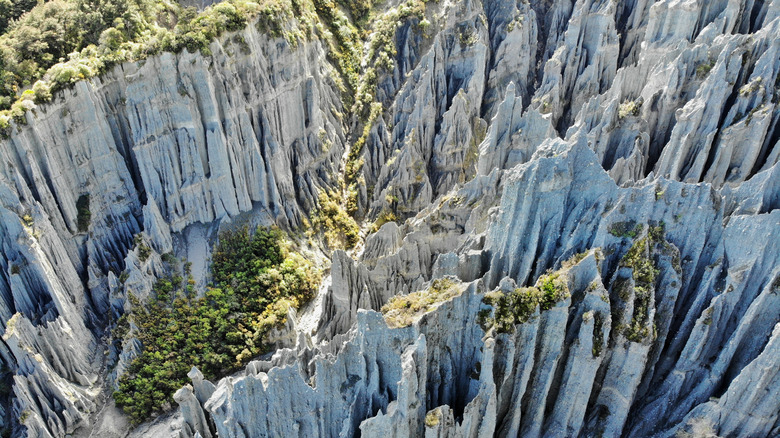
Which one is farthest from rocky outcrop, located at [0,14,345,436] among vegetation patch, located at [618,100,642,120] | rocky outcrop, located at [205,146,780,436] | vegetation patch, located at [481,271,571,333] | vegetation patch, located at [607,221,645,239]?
vegetation patch, located at [607,221,645,239]

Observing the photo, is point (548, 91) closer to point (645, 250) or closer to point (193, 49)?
point (645, 250)

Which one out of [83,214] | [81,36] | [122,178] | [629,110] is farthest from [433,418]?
[81,36]

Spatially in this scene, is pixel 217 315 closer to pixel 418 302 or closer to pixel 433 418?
pixel 418 302

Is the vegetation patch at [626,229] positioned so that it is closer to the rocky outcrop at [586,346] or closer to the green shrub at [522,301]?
the rocky outcrop at [586,346]

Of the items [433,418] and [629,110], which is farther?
[629,110]

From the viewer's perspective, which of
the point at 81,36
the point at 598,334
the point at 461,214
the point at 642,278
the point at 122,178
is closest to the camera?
the point at 598,334

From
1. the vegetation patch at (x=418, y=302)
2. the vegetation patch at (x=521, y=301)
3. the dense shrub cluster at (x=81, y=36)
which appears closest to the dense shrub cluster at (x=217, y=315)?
the dense shrub cluster at (x=81, y=36)
